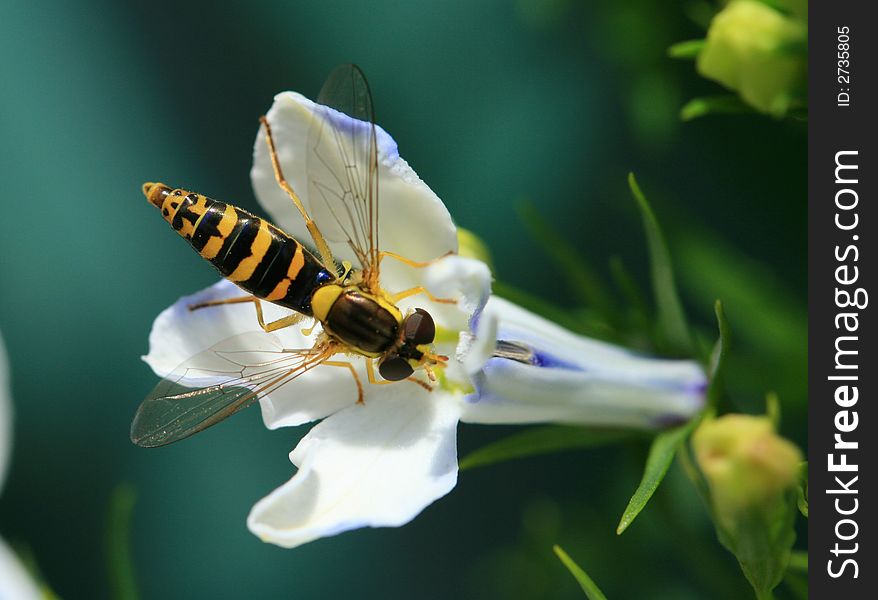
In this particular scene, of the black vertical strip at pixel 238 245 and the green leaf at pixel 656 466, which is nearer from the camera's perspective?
the green leaf at pixel 656 466

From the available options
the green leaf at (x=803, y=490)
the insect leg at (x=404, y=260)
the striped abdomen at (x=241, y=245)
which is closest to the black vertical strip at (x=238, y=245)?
the striped abdomen at (x=241, y=245)

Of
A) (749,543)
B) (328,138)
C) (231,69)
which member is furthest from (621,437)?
(231,69)

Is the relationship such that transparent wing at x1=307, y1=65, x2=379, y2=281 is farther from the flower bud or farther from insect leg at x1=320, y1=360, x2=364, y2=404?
the flower bud

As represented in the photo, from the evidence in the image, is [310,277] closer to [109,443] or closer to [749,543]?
[749,543]

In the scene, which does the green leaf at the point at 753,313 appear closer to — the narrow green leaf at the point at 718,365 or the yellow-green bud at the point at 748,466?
the narrow green leaf at the point at 718,365

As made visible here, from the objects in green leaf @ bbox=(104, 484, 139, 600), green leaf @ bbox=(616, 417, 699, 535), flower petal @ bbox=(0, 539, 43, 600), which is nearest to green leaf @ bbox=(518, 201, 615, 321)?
green leaf @ bbox=(616, 417, 699, 535)
